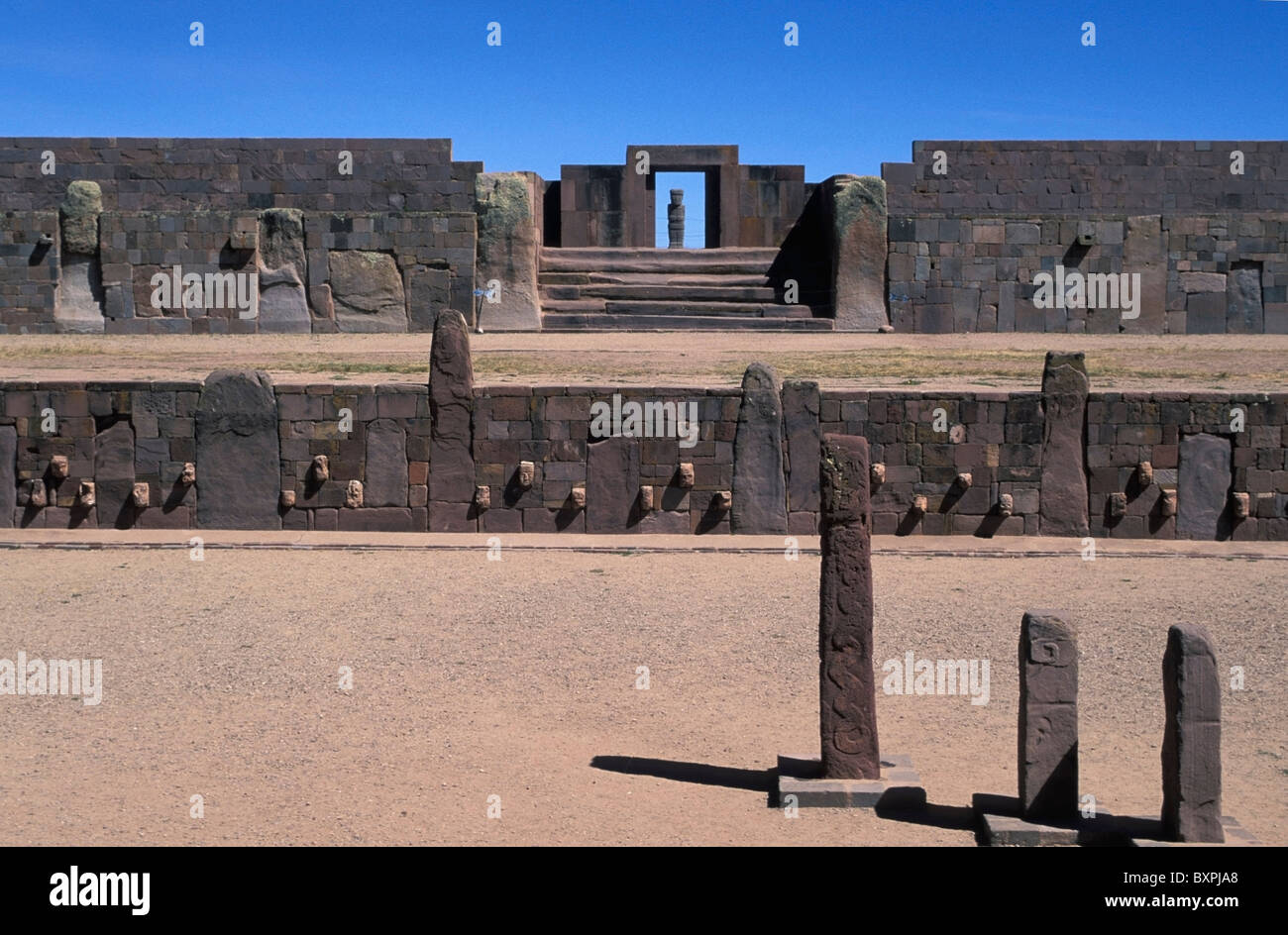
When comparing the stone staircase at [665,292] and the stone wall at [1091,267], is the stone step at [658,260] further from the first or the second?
the stone wall at [1091,267]

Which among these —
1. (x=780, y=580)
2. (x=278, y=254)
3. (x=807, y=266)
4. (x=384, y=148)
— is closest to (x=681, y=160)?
(x=807, y=266)

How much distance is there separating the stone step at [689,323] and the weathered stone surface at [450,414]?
7.24m

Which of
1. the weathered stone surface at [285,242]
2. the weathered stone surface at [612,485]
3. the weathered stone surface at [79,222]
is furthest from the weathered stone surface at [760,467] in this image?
the weathered stone surface at [79,222]

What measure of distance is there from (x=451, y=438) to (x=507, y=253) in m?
8.50

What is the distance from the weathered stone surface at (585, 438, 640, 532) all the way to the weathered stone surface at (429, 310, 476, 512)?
3.49 feet

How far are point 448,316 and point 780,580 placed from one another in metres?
3.83

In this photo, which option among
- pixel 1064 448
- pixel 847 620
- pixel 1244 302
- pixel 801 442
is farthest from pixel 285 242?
pixel 847 620

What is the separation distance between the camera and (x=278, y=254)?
2023 centimetres

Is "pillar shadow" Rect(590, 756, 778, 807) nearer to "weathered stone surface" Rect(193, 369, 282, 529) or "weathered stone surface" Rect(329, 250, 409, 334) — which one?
"weathered stone surface" Rect(193, 369, 282, 529)

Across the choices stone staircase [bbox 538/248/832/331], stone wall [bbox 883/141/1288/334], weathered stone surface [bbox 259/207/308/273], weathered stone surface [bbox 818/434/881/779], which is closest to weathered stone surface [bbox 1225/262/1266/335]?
stone wall [bbox 883/141/1288/334]

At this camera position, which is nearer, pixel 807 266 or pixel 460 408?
pixel 460 408

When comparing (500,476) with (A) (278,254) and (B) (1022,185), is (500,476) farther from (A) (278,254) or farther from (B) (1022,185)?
(B) (1022,185)

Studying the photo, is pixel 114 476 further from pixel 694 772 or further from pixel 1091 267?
pixel 1091 267

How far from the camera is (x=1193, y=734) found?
5.69m
